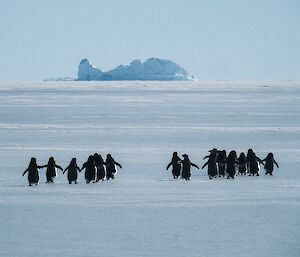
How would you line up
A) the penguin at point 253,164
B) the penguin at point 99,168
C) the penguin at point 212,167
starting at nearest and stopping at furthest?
the penguin at point 99,168 < the penguin at point 212,167 < the penguin at point 253,164

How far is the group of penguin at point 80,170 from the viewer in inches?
505

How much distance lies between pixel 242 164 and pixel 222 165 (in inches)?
20.0

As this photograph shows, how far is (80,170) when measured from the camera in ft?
43.8

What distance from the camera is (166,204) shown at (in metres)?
10.6

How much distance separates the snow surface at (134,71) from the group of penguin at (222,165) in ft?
422

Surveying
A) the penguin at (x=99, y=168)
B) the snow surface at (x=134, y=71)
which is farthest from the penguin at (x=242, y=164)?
the snow surface at (x=134, y=71)

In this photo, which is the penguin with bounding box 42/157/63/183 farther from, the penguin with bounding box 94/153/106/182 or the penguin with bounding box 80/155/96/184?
the penguin with bounding box 94/153/106/182

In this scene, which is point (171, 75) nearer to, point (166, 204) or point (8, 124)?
point (8, 124)

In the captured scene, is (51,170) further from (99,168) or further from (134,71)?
(134,71)

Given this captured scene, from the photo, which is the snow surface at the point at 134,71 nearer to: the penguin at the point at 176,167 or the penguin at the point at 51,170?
the penguin at the point at 176,167

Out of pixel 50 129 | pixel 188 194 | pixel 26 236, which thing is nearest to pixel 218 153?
pixel 188 194

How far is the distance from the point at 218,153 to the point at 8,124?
19095mm

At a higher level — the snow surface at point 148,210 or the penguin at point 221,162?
the penguin at point 221,162

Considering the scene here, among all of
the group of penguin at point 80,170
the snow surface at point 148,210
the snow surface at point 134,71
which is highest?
the snow surface at point 134,71
